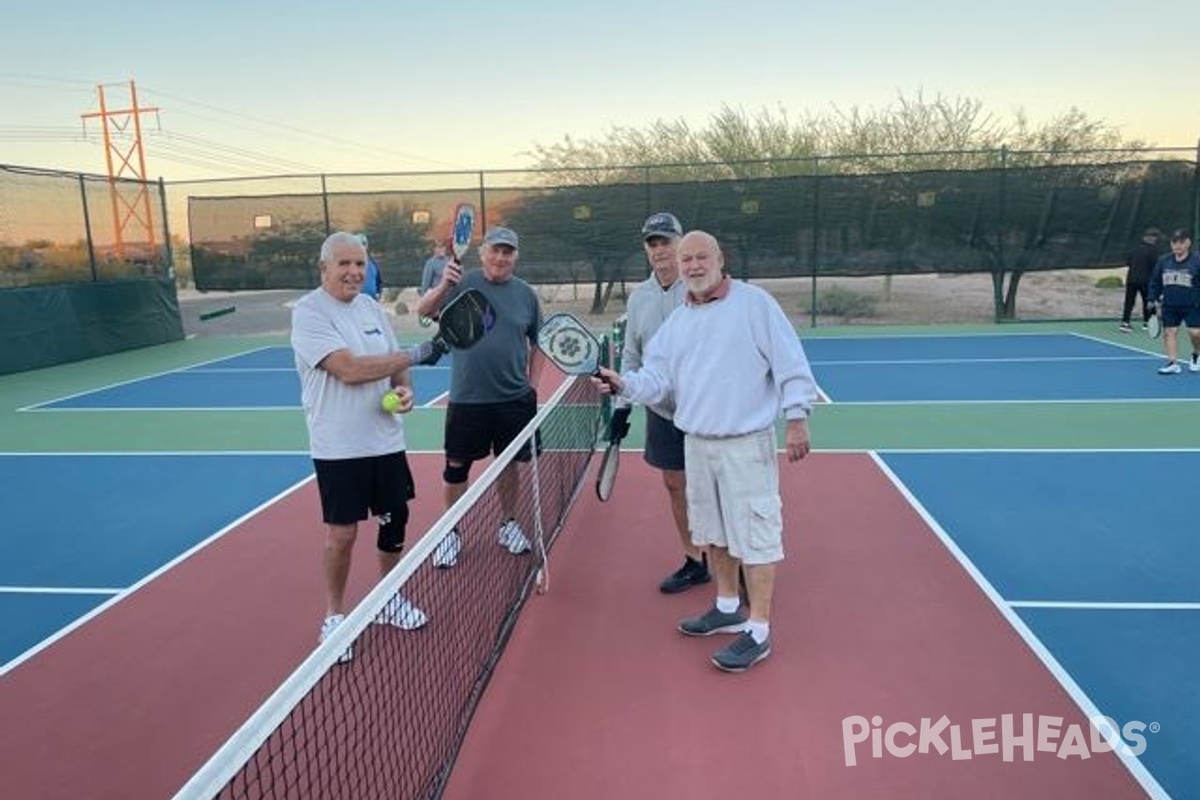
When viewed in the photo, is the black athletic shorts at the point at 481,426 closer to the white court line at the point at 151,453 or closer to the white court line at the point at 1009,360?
the white court line at the point at 151,453

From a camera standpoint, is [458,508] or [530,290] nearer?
[458,508]

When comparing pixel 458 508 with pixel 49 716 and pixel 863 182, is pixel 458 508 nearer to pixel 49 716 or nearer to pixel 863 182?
pixel 49 716

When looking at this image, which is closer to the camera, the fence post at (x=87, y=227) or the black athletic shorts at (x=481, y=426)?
the black athletic shorts at (x=481, y=426)

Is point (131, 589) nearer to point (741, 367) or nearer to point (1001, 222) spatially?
point (741, 367)

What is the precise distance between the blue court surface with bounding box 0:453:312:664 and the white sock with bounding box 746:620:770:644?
3588mm

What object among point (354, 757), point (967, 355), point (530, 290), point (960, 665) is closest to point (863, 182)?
point (967, 355)

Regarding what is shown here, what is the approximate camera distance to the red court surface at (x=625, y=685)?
3152 millimetres

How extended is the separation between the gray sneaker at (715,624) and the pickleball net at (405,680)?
903 mm

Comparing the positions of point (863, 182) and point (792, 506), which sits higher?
point (863, 182)

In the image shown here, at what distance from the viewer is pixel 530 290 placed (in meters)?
5.09

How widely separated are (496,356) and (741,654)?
2064 mm

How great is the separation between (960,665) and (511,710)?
6.48 feet

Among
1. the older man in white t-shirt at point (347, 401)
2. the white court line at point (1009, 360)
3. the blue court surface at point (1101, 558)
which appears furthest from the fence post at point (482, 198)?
the older man in white t-shirt at point (347, 401)

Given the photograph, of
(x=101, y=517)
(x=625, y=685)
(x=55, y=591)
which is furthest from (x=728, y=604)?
(x=101, y=517)
